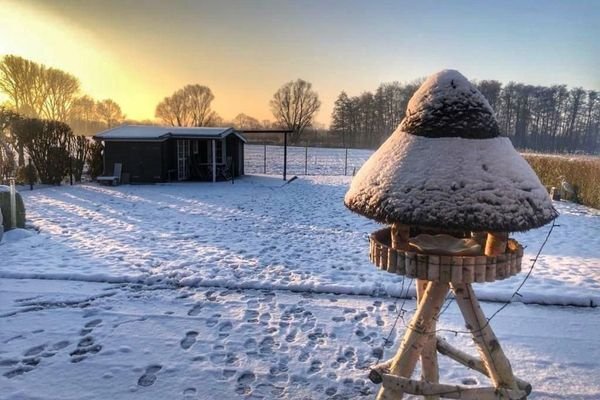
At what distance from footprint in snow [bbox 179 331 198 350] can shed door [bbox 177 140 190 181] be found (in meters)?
15.9

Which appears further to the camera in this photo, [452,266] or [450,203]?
[452,266]

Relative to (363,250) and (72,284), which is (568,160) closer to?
(363,250)

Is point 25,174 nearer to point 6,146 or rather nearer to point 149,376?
point 6,146

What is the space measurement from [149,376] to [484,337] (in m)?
2.60

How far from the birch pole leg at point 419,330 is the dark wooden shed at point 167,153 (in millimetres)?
16408

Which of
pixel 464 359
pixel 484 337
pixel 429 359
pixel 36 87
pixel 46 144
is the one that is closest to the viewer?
pixel 484 337

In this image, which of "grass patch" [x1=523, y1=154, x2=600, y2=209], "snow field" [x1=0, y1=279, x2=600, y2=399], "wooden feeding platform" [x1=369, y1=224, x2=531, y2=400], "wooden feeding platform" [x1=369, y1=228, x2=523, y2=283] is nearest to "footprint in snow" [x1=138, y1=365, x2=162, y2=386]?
"snow field" [x1=0, y1=279, x2=600, y2=399]

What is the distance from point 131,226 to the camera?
9.30 m

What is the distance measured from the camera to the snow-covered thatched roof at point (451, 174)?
1.94 metres

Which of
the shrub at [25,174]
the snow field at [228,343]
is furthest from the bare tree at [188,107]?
the snow field at [228,343]

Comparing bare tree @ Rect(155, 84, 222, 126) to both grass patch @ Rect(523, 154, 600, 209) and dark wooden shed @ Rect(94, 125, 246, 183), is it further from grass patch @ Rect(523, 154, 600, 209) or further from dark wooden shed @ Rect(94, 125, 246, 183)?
grass patch @ Rect(523, 154, 600, 209)

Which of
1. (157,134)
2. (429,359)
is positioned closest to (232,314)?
(429,359)

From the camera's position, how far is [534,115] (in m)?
62.9

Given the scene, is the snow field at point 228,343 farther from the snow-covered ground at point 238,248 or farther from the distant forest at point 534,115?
the distant forest at point 534,115
